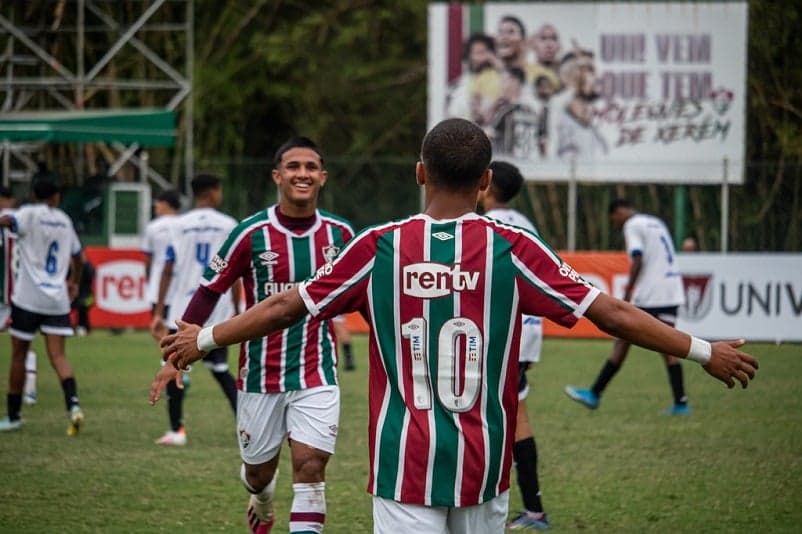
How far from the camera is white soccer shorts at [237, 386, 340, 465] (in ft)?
22.9

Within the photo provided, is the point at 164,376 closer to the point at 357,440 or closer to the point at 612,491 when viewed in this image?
the point at 612,491

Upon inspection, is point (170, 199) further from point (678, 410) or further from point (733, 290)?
point (733, 290)

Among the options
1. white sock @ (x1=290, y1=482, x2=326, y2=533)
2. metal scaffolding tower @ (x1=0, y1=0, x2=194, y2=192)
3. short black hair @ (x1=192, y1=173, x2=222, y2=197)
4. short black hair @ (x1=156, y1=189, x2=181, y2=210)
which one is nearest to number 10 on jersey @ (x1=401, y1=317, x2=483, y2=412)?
white sock @ (x1=290, y1=482, x2=326, y2=533)

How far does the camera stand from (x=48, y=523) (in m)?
8.00

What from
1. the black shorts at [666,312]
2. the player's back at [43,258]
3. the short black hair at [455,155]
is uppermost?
the short black hair at [455,155]

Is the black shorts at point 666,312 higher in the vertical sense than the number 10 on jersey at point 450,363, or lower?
lower

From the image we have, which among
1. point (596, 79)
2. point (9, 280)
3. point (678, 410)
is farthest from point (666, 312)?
point (596, 79)

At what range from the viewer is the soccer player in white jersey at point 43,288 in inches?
463

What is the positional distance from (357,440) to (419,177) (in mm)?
7273

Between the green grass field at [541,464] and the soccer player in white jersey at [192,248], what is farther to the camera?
the soccer player in white jersey at [192,248]

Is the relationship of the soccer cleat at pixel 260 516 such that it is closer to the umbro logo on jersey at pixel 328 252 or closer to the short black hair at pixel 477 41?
the umbro logo on jersey at pixel 328 252

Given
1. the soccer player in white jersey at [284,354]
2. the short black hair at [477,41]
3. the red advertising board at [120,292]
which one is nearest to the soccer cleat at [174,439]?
the soccer player in white jersey at [284,354]

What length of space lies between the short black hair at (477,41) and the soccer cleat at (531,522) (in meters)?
19.0

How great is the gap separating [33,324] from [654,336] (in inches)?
336
